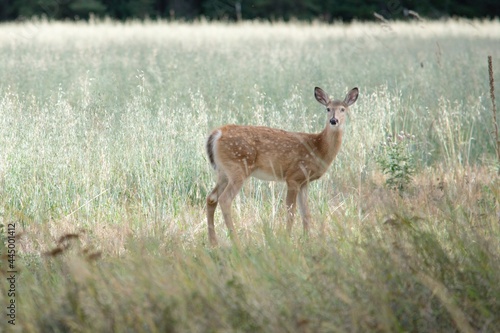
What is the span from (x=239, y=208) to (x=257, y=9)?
99.2 ft

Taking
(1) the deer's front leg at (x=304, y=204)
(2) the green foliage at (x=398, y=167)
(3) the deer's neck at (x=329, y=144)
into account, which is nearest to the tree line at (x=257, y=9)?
(2) the green foliage at (x=398, y=167)

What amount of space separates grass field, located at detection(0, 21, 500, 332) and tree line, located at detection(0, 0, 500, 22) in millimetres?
17859

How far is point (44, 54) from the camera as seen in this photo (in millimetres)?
14578

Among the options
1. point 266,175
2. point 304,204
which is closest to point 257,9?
point 266,175

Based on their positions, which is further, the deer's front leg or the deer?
the deer

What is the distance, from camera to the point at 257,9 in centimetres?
3622

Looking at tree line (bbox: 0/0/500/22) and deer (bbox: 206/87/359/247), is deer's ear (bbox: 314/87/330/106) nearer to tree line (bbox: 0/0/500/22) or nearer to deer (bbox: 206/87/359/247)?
deer (bbox: 206/87/359/247)

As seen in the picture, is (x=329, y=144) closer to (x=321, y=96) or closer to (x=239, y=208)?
(x=321, y=96)

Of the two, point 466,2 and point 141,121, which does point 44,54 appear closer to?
point 141,121

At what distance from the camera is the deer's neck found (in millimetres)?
6594

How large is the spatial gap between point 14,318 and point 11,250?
44.3 inches

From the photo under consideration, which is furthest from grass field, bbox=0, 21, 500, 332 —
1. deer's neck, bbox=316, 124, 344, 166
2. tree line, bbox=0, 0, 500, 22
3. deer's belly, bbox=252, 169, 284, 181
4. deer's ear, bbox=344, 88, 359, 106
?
tree line, bbox=0, 0, 500, 22

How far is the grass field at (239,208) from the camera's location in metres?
3.76

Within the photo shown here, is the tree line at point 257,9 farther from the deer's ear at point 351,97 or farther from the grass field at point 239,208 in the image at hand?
the deer's ear at point 351,97
